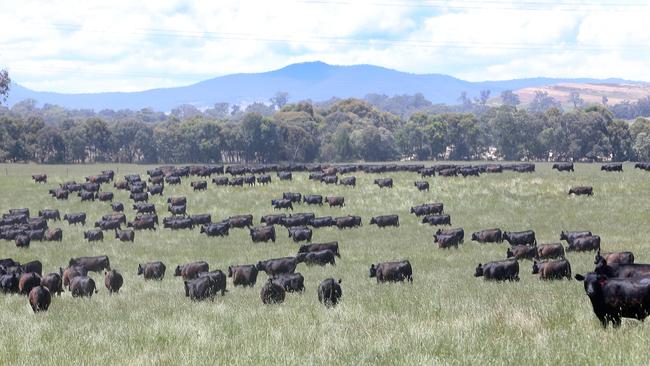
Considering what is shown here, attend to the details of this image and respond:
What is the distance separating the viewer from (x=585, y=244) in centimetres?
2588

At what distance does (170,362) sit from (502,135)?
348 ft

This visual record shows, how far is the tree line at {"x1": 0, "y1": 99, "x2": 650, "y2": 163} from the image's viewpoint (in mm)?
105188

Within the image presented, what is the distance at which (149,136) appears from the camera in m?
123

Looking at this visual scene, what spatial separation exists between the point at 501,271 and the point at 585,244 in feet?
23.7

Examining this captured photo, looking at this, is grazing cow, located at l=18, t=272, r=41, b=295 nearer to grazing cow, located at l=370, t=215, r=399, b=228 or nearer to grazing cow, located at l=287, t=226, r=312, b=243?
grazing cow, located at l=287, t=226, r=312, b=243

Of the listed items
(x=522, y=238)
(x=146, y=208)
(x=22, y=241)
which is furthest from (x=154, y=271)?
(x=146, y=208)

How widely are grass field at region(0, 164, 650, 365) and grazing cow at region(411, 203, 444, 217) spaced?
4.92ft

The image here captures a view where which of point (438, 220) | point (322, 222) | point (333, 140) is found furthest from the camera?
point (333, 140)

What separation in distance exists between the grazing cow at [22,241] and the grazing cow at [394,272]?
18878 mm

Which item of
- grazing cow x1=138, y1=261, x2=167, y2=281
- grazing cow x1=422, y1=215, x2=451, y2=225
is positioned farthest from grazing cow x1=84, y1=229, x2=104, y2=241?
grazing cow x1=422, y1=215, x2=451, y2=225

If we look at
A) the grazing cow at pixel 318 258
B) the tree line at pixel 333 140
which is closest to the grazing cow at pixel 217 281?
the grazing cow at pixel 318 258

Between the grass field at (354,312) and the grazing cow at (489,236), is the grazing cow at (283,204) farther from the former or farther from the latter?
the grazing cow at (489,236)

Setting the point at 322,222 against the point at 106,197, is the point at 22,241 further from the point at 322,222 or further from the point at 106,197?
the point at 106,197

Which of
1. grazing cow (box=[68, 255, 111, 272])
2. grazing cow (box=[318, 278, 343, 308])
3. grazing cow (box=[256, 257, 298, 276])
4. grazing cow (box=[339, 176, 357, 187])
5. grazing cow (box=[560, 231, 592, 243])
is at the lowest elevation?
grazing cow (box=[68, 255, 111, 272])
